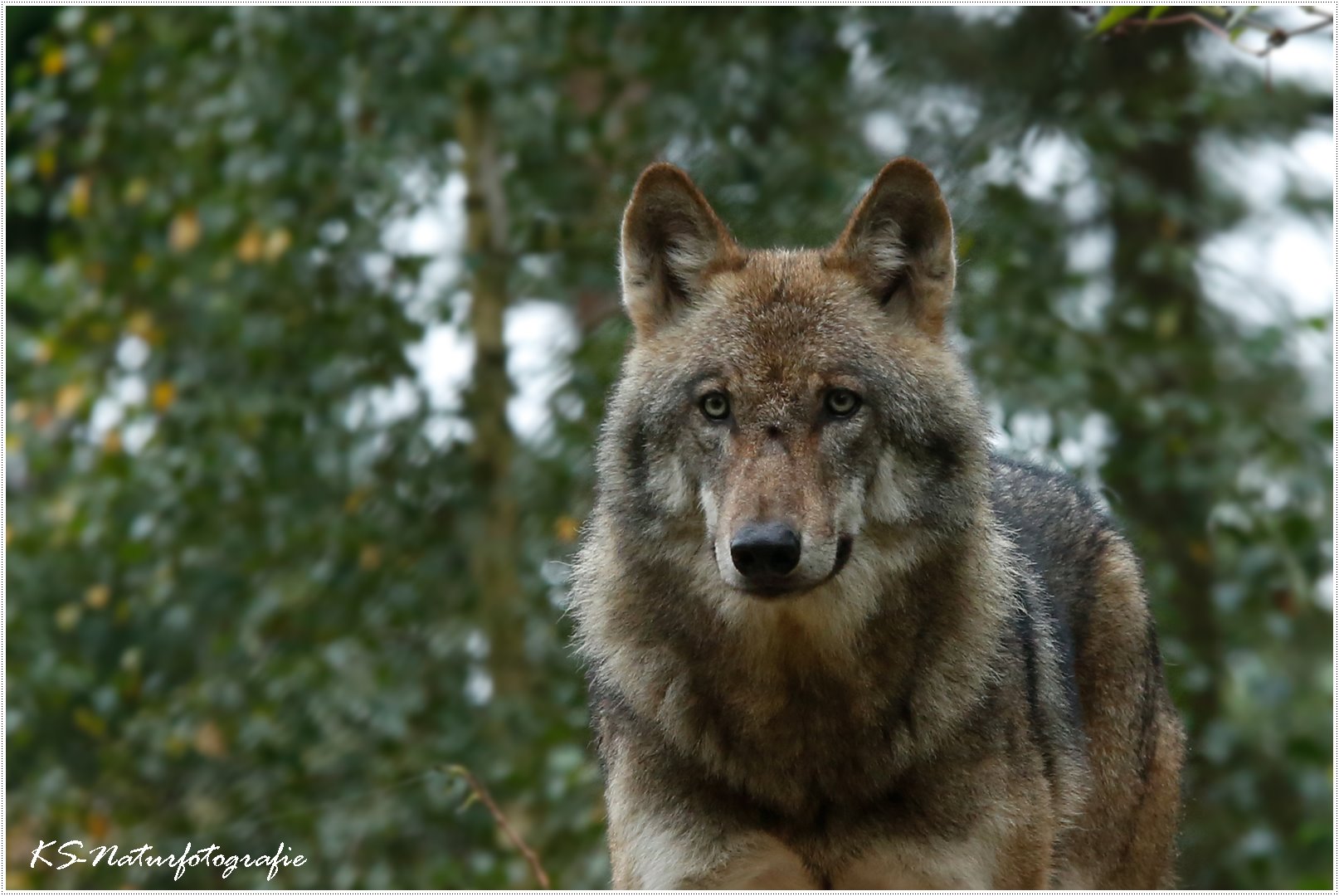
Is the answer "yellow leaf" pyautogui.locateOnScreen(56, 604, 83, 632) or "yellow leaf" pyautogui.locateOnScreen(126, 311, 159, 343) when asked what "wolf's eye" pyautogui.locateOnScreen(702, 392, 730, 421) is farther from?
"yellow leaf" pyautogui.locateOnScreen(126, 311, 159, 343)

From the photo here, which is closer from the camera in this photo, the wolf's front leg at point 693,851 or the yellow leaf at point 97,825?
the wolf's front leg at point 693,851

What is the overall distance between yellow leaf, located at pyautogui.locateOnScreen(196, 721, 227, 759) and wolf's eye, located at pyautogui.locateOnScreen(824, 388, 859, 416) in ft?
19.0

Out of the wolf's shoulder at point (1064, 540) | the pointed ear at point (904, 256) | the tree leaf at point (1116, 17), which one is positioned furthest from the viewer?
the wolf's shoulder at point (1064, 540)

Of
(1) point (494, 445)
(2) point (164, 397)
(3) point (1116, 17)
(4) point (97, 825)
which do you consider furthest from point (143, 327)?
(3) point (1116, 17)

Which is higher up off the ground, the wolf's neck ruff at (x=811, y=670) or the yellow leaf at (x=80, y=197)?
the yellow leaf at (x=80, y=197)

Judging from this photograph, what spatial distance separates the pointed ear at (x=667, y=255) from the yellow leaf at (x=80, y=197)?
6.18 m

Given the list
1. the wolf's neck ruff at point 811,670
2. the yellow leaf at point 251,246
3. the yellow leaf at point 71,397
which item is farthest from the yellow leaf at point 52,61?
the wolf's neck ruff at point 811,670

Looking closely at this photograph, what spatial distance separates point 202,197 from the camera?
9.86 meters

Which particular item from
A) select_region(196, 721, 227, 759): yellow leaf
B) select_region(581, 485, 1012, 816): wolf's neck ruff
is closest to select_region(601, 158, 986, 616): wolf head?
select_region(581, 485, 1012, 816): wolf's neck ruff

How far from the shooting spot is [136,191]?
32.6 feet

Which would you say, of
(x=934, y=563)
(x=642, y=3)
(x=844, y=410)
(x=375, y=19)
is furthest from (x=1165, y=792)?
(x=375, y=19)

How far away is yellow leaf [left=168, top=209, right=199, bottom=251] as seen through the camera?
987cm

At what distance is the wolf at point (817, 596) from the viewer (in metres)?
4.37

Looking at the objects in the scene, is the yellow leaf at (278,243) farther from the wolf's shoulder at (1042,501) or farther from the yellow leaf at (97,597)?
the wolf's shoulder at (1042,501)
